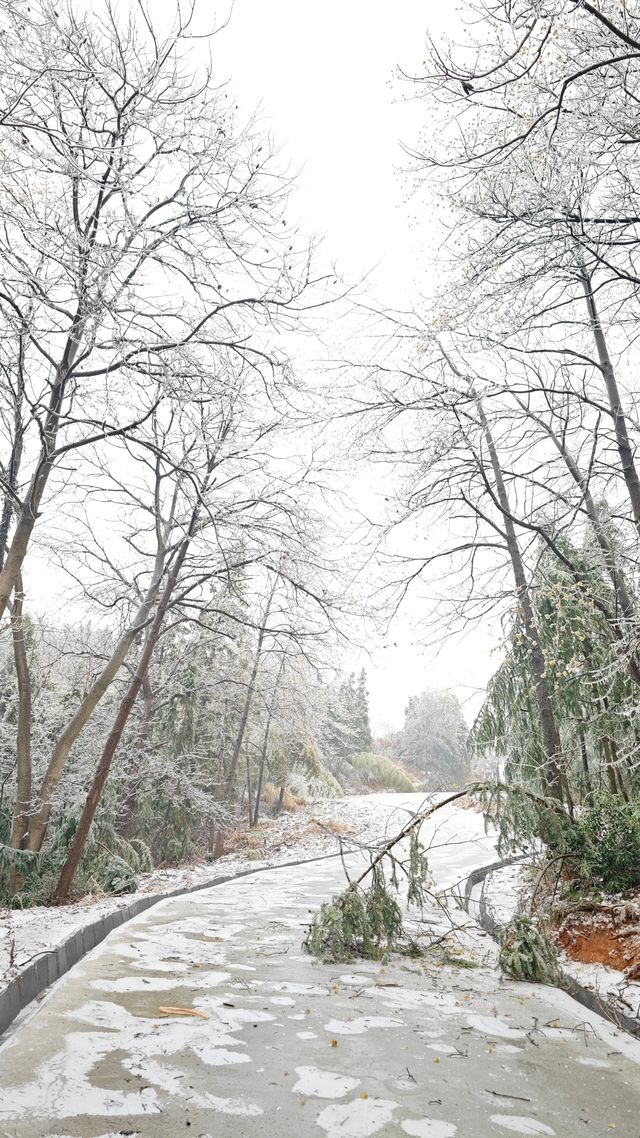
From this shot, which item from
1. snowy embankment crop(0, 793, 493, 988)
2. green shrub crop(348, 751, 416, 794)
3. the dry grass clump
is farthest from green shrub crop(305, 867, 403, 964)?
green shrub crop(348, 751, 416, 794)

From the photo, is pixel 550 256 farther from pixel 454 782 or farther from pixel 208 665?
pixel 454 782

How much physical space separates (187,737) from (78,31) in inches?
530

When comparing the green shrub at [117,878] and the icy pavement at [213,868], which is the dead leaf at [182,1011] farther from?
the green shrub at [117,878]

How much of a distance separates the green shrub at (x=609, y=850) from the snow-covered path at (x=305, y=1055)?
55.8 inches

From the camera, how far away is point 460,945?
619 centimetres

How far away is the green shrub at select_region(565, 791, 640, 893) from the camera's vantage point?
6.19m

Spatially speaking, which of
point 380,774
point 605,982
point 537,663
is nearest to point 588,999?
point 605,982

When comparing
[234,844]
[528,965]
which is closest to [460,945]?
[528,965]

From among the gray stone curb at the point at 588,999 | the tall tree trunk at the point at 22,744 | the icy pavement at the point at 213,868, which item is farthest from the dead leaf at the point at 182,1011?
the tall tree trunk at the point at 22,744

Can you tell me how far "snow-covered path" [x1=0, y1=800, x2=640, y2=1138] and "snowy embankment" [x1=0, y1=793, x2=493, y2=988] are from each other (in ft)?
1.71

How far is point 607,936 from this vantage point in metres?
5.45

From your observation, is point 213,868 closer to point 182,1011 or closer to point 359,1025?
point 182,1011

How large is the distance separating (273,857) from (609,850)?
11479 mm

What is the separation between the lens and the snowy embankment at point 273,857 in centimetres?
536
